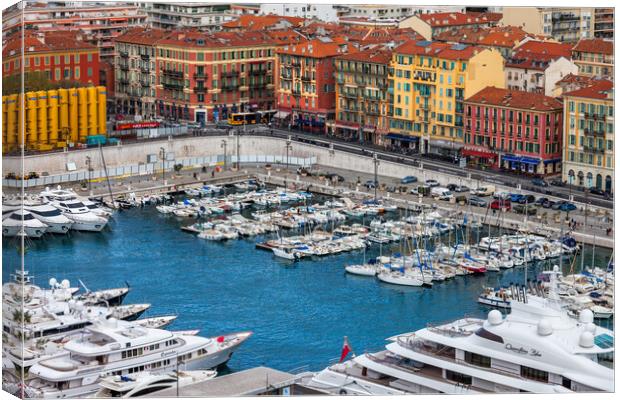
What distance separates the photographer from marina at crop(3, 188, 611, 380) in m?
29.0

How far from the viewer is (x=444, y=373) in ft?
77.0

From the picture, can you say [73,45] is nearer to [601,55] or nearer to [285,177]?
[285,177]

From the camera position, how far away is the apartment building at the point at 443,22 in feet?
157

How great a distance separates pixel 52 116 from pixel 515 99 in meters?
9.59

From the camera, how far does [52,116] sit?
42.2m

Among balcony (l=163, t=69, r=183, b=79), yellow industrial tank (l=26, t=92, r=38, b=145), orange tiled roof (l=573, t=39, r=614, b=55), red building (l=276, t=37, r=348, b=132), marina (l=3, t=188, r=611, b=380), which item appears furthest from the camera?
balcony (l=163, t=69, r=183, b=79)

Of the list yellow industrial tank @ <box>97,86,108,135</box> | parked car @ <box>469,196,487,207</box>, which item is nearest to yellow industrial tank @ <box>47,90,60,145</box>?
yellow industrial tank @ <box>97,86,108,135</box>

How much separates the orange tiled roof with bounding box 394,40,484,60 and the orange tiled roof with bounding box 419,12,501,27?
4.15 m

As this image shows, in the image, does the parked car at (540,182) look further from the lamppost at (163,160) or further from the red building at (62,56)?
the red building at (62,56)

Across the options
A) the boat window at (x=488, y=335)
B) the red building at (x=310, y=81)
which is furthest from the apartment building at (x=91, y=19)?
the boat window at (x=488, y=335)

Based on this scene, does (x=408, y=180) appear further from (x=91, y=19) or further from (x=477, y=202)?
(x=91, y=19)

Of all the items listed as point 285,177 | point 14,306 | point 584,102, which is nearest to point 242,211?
point 285,177

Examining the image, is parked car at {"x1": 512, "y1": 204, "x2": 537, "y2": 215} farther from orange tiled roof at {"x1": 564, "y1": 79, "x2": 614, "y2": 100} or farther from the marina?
orange tiled roof at {"x1": 564, "y1": 79, "x2": 614, "y2": 100}

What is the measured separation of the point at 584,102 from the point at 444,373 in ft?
53.0
